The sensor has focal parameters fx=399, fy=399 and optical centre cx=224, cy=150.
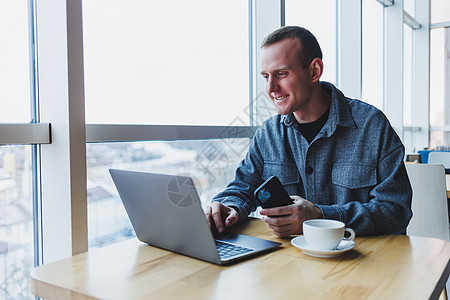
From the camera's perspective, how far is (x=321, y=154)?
134cm

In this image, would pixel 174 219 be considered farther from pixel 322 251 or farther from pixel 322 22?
pixel 322 22

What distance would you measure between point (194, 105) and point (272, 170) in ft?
2.08

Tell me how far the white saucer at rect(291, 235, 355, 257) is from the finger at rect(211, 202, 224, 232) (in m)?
0.22

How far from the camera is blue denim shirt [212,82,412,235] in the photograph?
1.14 meters

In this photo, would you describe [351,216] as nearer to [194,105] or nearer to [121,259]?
[121,259]

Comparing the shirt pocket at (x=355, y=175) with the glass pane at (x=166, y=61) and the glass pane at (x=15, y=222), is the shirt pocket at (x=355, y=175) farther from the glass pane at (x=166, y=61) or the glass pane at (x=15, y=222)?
the glass pane at (x=15, y=222)

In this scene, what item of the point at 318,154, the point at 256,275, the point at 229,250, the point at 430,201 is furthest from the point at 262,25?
the point at 256,275

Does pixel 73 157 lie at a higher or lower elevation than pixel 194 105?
lower

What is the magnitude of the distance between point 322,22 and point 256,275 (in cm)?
266

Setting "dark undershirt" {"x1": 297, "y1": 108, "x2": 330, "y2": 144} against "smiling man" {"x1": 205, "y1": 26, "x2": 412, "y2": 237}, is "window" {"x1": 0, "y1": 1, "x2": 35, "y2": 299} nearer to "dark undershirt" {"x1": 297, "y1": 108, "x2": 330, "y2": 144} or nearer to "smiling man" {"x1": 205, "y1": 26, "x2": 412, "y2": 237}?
"smiling man" {"x1": 205, "y1": 26, "x2": 412, "y2": 237}

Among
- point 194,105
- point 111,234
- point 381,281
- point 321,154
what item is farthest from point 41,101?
point 381,281

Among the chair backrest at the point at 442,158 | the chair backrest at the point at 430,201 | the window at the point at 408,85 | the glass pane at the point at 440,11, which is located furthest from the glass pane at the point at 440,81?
the chair backrest at the point at 430,201

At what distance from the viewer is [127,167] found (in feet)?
4.98

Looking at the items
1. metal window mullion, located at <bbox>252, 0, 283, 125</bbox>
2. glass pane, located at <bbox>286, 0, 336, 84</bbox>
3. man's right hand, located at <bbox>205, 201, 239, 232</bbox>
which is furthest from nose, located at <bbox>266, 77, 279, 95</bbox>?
glass pane, located at <bbox>286, 0, 336, 84</bbox>
